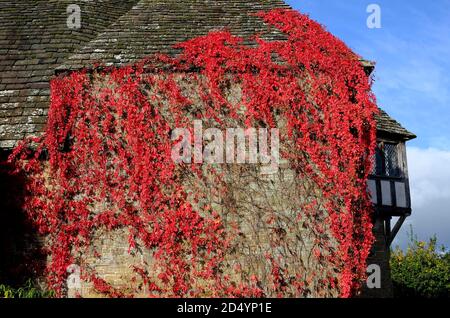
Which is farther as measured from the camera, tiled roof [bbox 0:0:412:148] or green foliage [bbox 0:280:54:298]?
tiled roof [bbox 0:0:412:148]

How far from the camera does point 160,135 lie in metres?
9.38

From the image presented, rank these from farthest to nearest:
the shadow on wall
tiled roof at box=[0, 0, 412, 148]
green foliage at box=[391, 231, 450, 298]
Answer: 1. green foliage at box=[391, 231, 450, 298]
2. tiled roof at box=[0, 0, 412, 148]
3. the shadow on wall

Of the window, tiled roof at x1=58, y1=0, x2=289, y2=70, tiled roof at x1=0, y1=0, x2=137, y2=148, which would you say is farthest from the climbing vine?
the window

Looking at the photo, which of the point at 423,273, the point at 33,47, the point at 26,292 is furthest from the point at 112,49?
the point at 423,273

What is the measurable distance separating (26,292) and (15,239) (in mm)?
1215

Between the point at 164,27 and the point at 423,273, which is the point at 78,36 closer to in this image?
the point at 164,27

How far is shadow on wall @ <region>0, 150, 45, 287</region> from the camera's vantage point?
902 cm

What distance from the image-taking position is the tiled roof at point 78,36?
395 inches

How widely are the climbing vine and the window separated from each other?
4.13 m

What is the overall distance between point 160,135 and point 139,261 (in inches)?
101

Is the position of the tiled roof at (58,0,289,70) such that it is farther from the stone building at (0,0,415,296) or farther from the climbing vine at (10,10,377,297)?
the climbing vine at (10,10,377,297)
